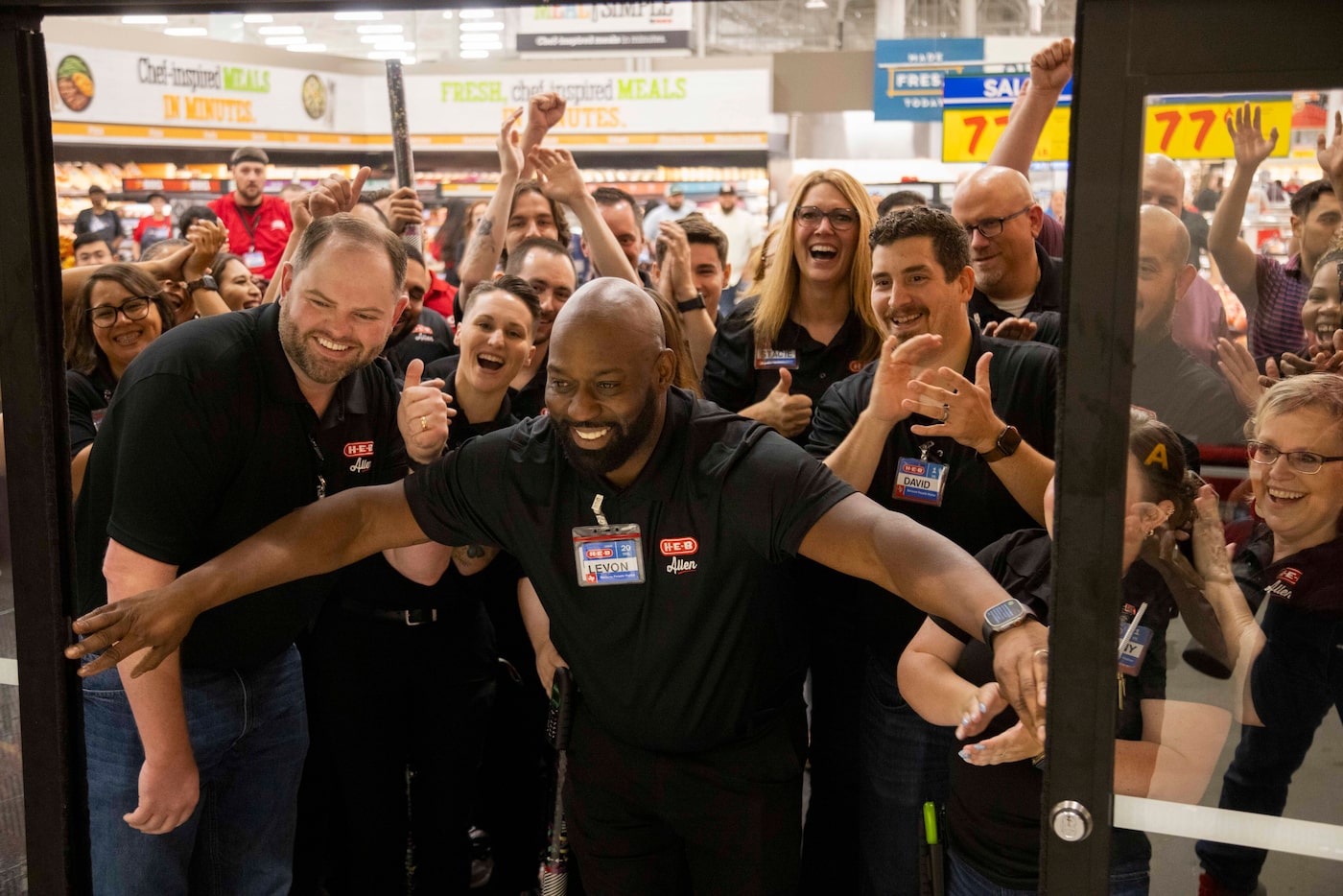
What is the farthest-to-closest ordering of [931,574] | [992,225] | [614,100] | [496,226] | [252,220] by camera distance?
[614,100] < [252,220] < [496,226] < [992,225] < [931,574]

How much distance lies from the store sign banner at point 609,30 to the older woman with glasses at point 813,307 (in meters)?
7.50

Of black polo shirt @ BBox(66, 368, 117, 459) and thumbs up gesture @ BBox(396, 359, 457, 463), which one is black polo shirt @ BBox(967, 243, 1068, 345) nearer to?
thumbs up gesture @ BBox(396, 359, 457, 463)

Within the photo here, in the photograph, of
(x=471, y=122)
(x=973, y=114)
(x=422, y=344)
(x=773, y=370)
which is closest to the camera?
(x=773, y=370)

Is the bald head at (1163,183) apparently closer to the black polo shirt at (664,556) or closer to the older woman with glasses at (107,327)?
the black polo shirt at (664,556)

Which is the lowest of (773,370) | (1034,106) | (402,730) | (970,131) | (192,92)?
(402,730)

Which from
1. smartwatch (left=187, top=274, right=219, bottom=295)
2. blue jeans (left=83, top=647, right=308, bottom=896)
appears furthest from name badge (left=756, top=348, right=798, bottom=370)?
smartwatch (left=187, top=274, right=219, bottom=295)

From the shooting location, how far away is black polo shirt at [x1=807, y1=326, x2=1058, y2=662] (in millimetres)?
2217

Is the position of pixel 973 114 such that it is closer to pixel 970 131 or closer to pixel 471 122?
pixel 970 131

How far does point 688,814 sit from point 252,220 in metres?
5.69

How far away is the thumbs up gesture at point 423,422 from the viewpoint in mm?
2146

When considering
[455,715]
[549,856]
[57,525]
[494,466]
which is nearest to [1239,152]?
[494,466]

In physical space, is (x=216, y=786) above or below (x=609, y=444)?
below

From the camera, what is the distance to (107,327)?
8.84 ft

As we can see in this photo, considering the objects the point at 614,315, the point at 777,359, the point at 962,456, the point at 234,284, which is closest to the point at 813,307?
the point at 777,359
